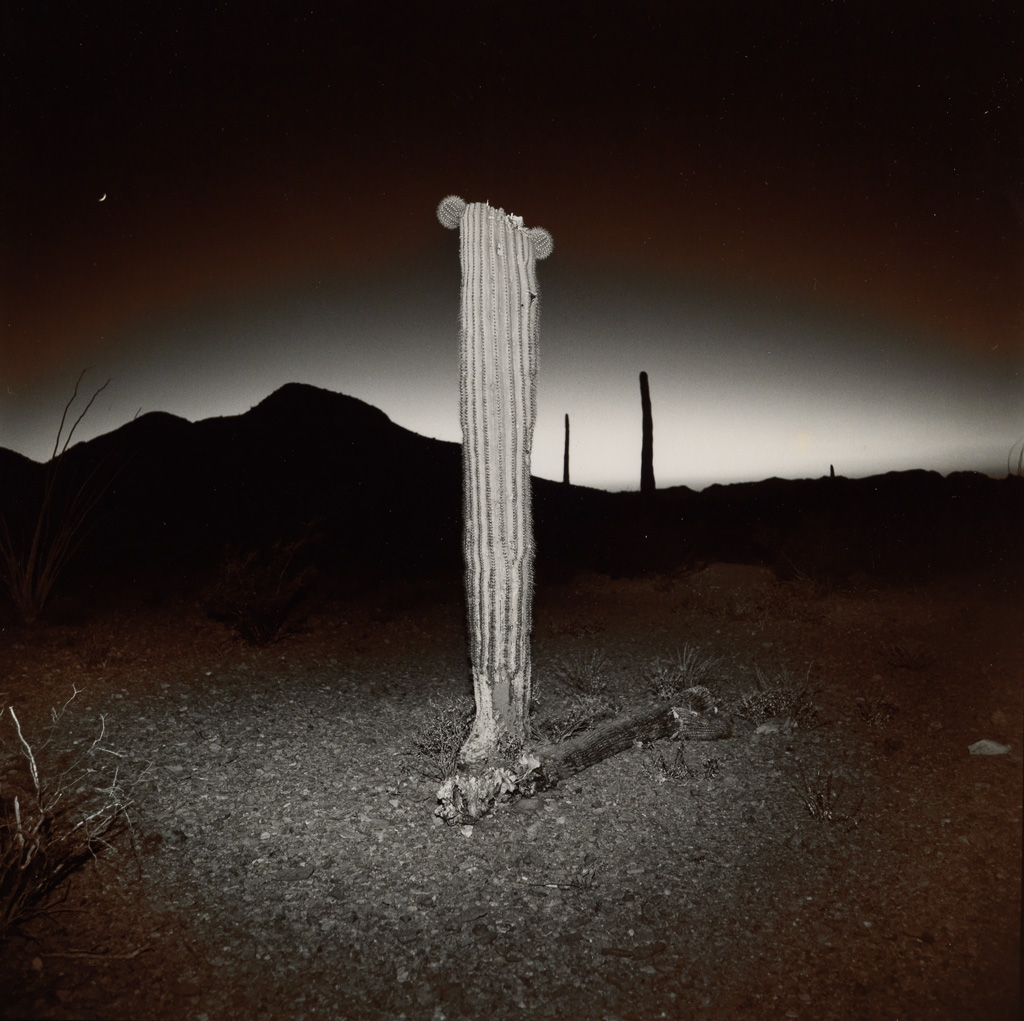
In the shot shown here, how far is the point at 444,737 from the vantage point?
15.4 ft

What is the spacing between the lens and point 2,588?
9008 millimetres

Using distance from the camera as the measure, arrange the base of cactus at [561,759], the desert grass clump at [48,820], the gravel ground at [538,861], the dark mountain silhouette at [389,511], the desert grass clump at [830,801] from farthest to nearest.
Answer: the dark mountain silhouette at [389,511], the base of cactus at [561,759], the desert grass clump at [830,801], the desert grass clump at [48,820], the gravel ground at [538,861]

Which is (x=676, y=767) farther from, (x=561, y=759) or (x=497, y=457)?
(x=497, y=457)

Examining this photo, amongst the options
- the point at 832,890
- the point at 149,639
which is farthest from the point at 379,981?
the point at 149,639

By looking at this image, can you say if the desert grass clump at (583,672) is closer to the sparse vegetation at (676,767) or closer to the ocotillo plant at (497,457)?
the sparse vegetation at (676,767)

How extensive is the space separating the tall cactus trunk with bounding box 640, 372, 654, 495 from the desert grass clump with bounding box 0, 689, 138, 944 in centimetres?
1355

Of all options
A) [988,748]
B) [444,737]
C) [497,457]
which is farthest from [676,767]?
[497,457]

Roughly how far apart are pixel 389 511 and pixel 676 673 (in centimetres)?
1717

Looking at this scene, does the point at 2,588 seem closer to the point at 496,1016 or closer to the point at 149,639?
the point at 149,639

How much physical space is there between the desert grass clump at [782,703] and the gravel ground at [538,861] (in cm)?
5

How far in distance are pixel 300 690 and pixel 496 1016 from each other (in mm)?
4148

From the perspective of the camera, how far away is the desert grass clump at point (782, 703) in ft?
17.5

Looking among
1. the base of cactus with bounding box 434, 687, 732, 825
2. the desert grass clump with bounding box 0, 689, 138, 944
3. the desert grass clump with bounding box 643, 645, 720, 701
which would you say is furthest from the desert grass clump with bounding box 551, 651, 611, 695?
the desert grass clump with bounding box 0, 689, 138, 944

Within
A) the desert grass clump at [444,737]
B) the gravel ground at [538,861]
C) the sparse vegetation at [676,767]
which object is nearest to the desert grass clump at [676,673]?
the gravel ground at [538,861]
